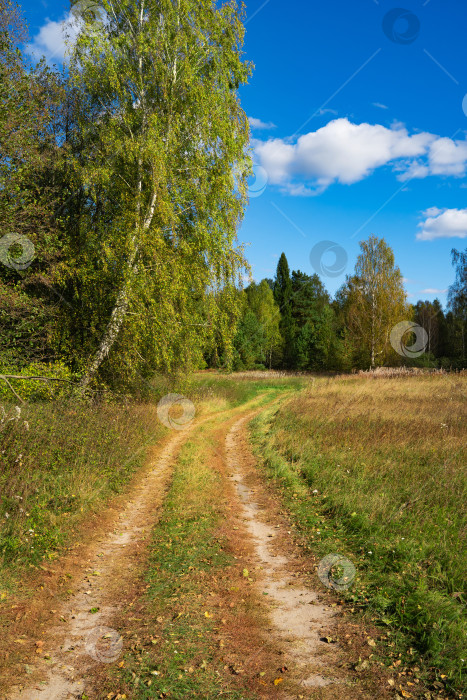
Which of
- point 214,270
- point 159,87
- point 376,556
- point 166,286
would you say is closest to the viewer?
point 376,556

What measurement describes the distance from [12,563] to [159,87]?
602 inches

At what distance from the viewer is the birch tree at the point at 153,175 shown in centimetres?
1352

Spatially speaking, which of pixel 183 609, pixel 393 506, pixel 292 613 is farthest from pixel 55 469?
pixel 393 506

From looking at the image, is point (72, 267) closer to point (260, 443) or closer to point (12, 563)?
point (260, 443)

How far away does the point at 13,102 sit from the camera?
1056 centimetres

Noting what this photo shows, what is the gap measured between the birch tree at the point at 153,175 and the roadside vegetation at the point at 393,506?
5.66m

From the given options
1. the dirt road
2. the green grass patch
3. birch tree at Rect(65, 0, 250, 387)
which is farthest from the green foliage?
the green grass patch

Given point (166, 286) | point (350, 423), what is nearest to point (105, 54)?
point (166, 286)

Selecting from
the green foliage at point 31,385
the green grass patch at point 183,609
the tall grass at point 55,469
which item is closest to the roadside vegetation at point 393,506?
the green grass patch at point 183,609

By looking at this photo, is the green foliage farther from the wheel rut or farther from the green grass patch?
the wheel rut

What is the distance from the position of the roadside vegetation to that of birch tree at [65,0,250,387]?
566 centimetres

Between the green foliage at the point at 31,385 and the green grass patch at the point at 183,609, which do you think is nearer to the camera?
the green grass patch at the point at 183,609

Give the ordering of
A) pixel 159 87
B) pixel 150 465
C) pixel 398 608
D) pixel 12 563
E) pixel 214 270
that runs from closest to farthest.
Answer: pixel 398 608
pixel 12 563
pixel 150 465
pixel 159 87
pixel 214 270

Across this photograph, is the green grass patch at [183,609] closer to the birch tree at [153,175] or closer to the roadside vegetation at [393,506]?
the roadside vegetation at [393,506]
